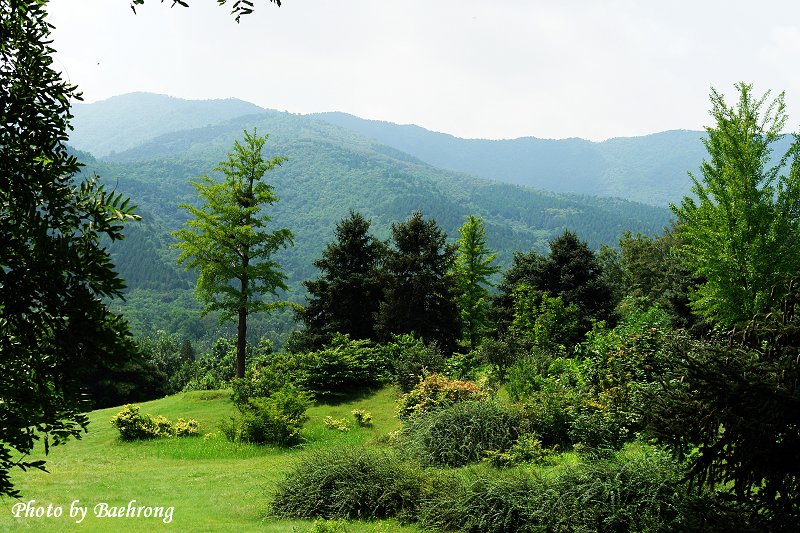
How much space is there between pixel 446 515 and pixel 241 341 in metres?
17.0

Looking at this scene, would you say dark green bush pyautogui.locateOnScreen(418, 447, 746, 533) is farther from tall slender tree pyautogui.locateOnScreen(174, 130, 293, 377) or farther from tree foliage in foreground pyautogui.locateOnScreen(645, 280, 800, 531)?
tall slender tree pyautogui.locateOnScreen(174, 130, 293, 377)

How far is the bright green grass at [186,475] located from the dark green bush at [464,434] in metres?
2.84

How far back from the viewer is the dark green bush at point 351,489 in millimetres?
9922

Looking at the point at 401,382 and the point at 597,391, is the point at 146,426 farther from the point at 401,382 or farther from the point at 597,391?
the point at 597,391

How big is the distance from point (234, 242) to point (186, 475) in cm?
1245

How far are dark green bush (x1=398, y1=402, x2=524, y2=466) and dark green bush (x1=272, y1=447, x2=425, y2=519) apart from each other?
1958mm

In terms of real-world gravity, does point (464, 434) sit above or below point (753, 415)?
below

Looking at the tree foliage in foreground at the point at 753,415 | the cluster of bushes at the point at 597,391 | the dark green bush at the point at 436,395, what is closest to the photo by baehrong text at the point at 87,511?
the dark green bush at the point at 436,395

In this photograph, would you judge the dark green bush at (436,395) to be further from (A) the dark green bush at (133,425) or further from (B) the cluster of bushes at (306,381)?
(A) the dark green bush at (133,425)

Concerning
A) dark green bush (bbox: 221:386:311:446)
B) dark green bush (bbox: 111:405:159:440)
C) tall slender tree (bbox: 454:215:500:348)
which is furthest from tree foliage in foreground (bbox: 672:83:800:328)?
dark green bush (bbox: 111:405:159:440)

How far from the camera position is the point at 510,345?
20.6 meters

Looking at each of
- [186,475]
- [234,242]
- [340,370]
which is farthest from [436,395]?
[234,242]

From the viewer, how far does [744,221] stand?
1862 cm

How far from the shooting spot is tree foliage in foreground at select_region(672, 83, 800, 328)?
18422 millimetres
